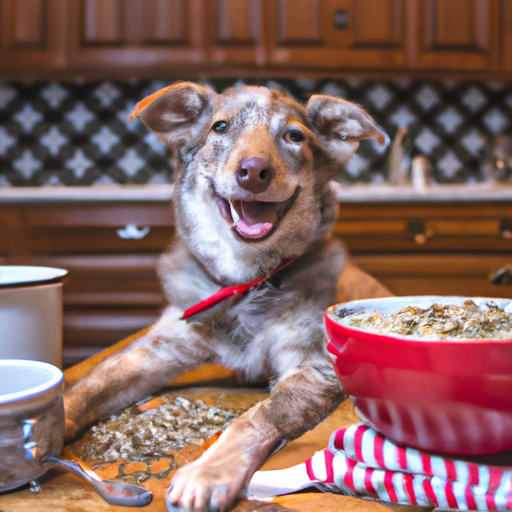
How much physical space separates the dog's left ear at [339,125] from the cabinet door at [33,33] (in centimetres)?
191

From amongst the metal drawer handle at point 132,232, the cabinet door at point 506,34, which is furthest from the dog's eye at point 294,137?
the cabinet door at point 506,34

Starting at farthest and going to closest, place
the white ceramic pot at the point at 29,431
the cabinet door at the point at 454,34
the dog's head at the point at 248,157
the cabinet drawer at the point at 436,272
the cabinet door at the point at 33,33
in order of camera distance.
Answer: the cabinet door at the point at 454,34
the cabinet door at the point at 33,33
the cabinet drawer at the point at 436,272
the dog's head at the point at 248,157
the white ceramic pot at the point at 29,431

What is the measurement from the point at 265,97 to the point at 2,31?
2.03 metres

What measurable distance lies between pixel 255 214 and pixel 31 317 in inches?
13.4

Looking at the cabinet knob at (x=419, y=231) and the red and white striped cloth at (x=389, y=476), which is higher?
the cabinet knob at (x=419, y=231)

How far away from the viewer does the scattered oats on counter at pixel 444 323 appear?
45 cm

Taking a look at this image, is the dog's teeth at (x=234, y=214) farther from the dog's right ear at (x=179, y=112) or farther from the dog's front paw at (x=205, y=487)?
the dog's front paw at (x=205, y=487)

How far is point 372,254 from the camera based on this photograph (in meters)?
2.15

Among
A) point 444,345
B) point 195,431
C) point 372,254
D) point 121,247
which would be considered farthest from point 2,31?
point 444,345

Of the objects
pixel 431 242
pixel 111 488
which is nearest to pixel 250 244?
pixel 111 488

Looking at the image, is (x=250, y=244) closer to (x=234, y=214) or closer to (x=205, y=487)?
(x=234, y=214)

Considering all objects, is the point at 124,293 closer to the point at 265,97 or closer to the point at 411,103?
the point at 265,97

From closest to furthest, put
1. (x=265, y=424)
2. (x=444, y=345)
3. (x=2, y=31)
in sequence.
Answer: (x=444, y=345) → (x=265, y=424) → (x=2, y=31)

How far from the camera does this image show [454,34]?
246 cm
